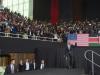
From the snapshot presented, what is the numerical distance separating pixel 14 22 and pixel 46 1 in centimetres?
1624

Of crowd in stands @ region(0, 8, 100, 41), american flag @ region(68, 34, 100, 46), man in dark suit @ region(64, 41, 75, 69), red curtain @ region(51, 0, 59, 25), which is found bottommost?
man in dark suit @ region(64, 41, 75, 69)

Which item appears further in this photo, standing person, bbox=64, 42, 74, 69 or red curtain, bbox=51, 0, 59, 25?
red curtain, bbox=51, 0, 59, 25

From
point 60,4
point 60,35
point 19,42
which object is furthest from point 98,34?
point 60,4

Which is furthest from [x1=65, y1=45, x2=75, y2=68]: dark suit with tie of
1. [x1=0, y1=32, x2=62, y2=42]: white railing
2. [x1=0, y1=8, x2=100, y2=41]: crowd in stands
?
[x1=0, y1=32, x2=62, y2=42]: white railing

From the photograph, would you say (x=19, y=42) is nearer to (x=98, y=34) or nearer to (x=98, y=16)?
(x=98, y=34)

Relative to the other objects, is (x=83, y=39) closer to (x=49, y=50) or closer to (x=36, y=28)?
(x=49, y=50)

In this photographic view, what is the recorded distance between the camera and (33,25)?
26.1 metres

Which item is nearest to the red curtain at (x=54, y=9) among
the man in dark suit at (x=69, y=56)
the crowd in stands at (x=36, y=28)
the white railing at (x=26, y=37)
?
the crowd in stands at (x=36, y=28)

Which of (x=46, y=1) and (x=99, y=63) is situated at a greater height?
(x=46, y=1)

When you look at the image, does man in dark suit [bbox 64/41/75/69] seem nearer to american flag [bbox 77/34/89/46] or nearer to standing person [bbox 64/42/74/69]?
standing person [bbox 64/42/74/69]

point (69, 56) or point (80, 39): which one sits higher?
point (80, 39)

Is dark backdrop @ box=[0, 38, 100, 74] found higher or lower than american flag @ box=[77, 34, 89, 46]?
lower

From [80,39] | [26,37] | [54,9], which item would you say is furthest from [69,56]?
[54,9]

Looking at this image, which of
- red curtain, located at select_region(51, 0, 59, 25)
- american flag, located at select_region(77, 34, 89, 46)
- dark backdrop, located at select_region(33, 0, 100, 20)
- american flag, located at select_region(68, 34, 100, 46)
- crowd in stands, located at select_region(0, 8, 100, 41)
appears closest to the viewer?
crowd in stands, located at select_region(0, 8, 100, 41)
